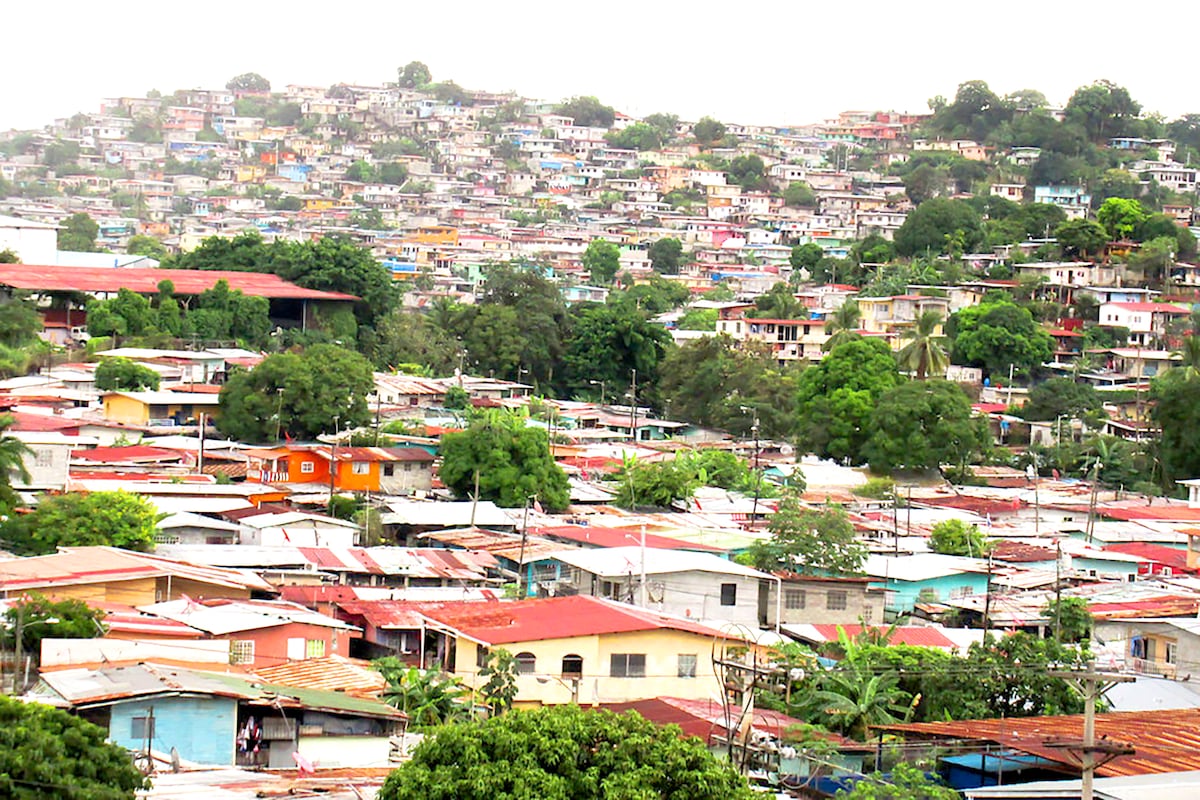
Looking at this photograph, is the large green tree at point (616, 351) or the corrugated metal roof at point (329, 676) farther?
the large green tree at point (616, 351)

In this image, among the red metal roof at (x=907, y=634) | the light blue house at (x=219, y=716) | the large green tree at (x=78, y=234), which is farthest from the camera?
the large green tree at (x=78, y=234)

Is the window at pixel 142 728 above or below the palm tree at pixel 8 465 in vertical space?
below

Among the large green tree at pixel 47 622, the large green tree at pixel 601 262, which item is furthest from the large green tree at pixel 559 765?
the large green tree at pixel 601 262

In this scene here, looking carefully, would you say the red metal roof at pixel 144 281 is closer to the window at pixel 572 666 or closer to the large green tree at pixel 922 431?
the large green tree at pixel 922 431

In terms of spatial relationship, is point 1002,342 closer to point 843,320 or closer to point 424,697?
point 843,320

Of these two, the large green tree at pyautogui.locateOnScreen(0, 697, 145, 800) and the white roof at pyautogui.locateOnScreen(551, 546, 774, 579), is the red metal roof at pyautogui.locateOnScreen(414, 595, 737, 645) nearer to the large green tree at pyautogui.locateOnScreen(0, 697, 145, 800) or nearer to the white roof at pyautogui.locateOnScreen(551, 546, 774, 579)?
the white roof at pyautogui.locateOnScreen(551, 546, 774, 579)

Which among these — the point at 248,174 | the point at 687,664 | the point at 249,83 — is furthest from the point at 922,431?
the point at 249,83
